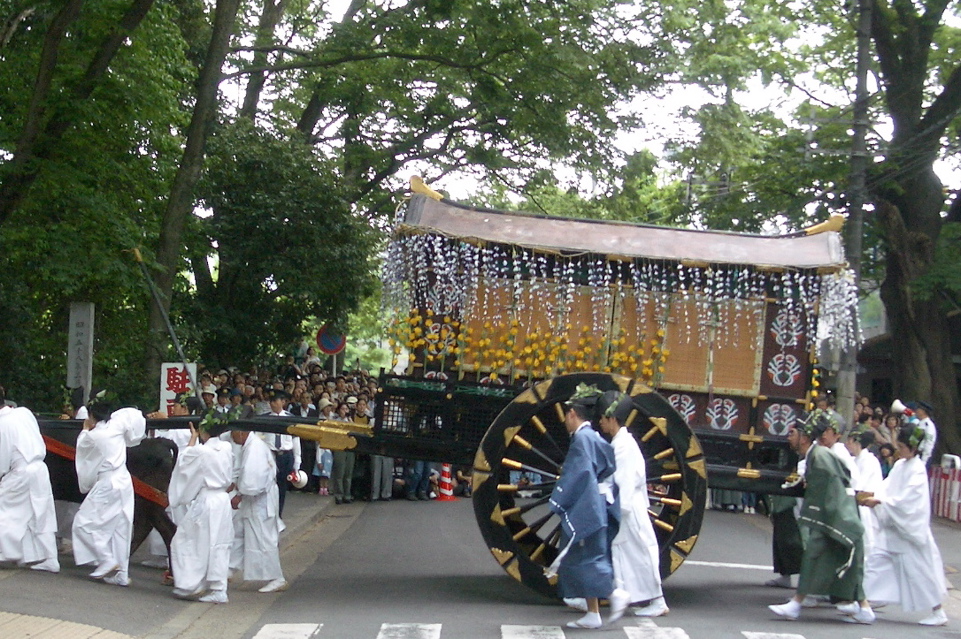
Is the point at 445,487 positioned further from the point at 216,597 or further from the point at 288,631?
the point at 288,631

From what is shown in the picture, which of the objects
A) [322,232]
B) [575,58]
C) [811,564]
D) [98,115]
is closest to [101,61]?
[98,115]

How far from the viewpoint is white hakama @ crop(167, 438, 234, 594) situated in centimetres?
973

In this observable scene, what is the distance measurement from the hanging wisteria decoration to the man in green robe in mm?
1476

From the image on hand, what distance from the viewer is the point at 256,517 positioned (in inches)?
405

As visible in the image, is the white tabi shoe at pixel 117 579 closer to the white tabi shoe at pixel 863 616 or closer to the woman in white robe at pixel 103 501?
the woman in white robe at pixel 103 501

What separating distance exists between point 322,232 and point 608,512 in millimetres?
14781

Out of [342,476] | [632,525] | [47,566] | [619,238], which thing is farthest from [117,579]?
[342,476]

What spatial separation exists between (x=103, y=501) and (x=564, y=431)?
12.9 ft

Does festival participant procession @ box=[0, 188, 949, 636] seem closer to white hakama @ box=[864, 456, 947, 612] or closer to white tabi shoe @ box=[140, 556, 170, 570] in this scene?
white hakama @ box=[864, 456, 947, 612]

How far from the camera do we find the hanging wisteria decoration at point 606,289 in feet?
33.7

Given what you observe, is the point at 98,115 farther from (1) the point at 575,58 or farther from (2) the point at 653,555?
(2) the point at 653,555

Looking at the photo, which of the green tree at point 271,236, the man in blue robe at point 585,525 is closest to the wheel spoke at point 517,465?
the man in blue robe at point 585,525

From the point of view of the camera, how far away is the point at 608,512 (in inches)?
358

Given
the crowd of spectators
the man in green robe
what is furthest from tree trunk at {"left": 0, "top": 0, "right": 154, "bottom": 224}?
the man in green robe
